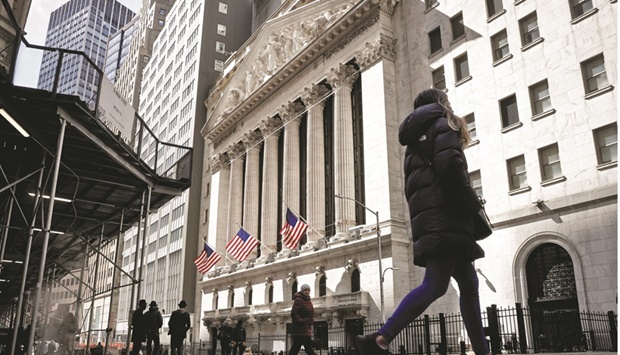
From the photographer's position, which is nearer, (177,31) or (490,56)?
(490,56)

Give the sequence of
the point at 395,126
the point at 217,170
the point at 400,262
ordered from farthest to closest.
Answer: the point at 217,170
the point at 395,126
the point at 400,262

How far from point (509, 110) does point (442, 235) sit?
2636 cm

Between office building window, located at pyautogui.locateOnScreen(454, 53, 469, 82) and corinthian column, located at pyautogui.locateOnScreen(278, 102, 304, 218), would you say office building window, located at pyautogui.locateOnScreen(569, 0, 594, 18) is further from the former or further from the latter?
corinthian column, located at pyautogui.locateOnScreen(278, 102, 304, 218)

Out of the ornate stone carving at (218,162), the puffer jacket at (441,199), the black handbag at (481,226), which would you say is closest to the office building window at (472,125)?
the black handbag at (481,226)

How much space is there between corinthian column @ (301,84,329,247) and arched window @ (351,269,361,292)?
Answer: 4.92 metres

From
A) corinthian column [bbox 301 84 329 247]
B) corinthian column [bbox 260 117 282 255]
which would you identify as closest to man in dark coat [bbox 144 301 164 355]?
corinthian column [bbox 301 84 329 247]

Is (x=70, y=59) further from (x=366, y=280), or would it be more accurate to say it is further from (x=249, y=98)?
(x=249, y=98)

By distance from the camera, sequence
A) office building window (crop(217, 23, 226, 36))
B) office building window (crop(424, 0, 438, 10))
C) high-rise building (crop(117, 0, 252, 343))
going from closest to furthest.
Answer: office building window (crop(424, 0, 438, 10)) → high-rise building (crop(117, 0, 252, 343)) → office building window (crop(217, 23, 226, 36))

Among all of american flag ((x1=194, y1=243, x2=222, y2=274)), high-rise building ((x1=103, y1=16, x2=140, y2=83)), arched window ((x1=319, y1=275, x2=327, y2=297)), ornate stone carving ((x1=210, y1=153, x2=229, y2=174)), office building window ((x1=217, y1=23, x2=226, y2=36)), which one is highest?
high-rise building ((x1=103, y1=16, x2=140, y2=83))

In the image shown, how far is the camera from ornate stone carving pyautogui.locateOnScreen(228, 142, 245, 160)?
55.7 m

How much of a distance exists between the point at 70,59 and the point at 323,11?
31.7m

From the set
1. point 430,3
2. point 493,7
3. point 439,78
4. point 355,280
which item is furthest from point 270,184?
point 493,7

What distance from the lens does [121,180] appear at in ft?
51.4

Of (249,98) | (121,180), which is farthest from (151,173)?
(249,98)
